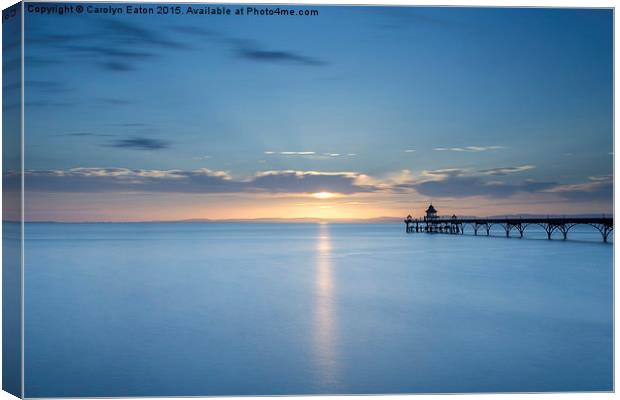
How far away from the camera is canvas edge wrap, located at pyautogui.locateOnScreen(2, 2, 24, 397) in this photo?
5.36 meters

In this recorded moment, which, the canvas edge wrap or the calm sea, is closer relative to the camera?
the canvas edge wrap

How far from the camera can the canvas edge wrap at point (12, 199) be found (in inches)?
211

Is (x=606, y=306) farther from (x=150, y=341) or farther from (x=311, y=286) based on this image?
(x=150, y=341)

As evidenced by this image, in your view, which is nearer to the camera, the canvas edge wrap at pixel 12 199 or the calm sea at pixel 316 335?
the canvas edge wrap at pixel 12 199

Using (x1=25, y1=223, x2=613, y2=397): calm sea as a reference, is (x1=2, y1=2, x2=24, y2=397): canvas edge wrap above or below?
above

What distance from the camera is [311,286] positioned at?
17.0m

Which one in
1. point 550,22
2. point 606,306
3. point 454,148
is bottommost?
point 606,306

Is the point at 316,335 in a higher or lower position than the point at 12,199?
lower

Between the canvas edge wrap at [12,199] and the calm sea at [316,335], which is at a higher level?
the canvas edge wrap at [12,199]

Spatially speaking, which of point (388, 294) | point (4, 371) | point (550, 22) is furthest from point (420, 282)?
point (4, 371)

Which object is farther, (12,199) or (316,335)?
(316,335)

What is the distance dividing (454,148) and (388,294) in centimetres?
3484

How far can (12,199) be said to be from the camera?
5402 millimetres

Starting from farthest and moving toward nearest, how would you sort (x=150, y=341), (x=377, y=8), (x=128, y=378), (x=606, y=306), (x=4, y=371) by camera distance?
(x=606, y=306) → (x=150, y=341) → (x=128, y=378) → (x=377, y=8) → (x=4, y=371)
